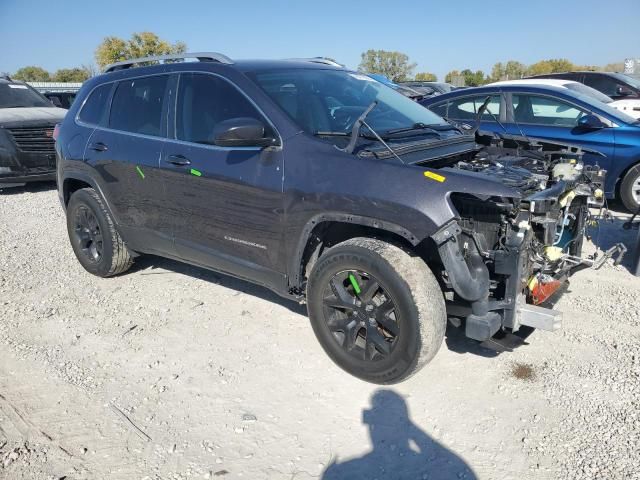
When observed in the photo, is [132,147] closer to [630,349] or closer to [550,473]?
[550,473]

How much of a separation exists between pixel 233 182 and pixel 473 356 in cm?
201

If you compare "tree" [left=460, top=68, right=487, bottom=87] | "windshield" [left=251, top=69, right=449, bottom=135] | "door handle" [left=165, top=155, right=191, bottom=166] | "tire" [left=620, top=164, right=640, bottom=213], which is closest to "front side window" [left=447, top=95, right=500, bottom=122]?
"tire" [left=620, top=164, right=640, bottom=213]

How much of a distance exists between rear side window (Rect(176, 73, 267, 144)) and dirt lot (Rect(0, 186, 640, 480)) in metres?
1.49

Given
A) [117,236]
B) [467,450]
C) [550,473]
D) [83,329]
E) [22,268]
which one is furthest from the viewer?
[22,268]

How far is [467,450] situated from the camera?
2740 mm

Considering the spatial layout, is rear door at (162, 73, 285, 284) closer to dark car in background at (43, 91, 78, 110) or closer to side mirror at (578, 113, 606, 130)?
side mirror at (578, 113, 606, 130)

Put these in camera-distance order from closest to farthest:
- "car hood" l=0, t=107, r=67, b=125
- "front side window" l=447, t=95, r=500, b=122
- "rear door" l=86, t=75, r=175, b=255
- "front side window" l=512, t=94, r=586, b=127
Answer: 1. "rear door" l=86, t=75, r=175, b=255
2. "front side window" l=512, t=94, r=586, b=127
3. "front side window" l=447, t=95, r=500, b=122
4. "car hood" l=0, t=107, r=67, b=125

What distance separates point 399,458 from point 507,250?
1.26 metres

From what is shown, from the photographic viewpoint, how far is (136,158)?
4.29m

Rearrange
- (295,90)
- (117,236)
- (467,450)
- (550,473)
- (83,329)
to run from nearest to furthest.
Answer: (550,473) < (467,450) < (295,90) < (83,329) < (117,236)

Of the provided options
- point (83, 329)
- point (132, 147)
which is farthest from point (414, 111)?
point (83, 329)

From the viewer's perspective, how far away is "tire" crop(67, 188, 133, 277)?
4.87 meters

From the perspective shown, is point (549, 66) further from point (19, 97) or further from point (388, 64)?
point (19, 97)

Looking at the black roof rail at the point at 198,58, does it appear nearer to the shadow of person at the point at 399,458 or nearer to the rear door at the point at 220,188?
the rear door at the point at 220,188
